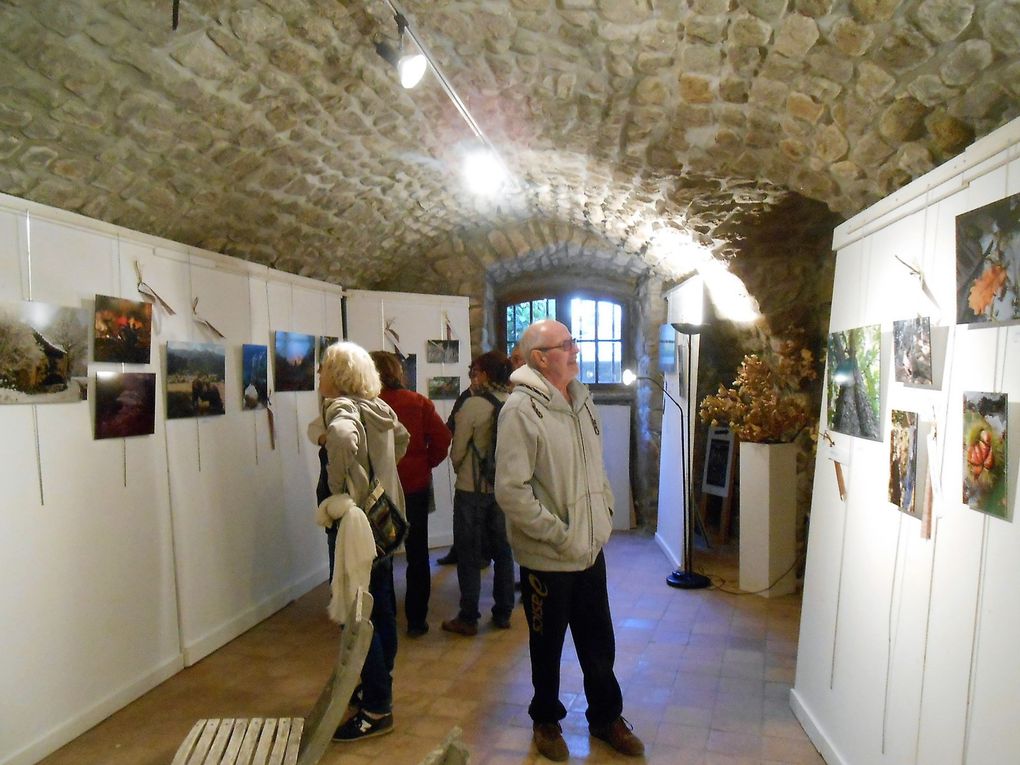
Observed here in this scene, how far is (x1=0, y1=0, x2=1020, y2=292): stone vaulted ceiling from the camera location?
2.40 meters

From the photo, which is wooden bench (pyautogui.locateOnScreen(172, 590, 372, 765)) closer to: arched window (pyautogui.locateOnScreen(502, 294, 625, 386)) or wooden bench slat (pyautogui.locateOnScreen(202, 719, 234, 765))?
wooden bench slat (pyautogui.locateOnScreen(202, 719, 234, 765))

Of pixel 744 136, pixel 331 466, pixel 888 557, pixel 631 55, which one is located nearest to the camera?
pixel 888 557

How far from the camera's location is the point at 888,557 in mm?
2234

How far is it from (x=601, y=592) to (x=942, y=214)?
173 cm

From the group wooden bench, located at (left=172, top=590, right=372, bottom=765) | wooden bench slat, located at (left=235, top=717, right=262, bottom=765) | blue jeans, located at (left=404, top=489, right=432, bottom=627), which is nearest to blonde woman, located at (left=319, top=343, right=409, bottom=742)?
wooden bench, located at (left=172, top=590, right=372, bottom=765)

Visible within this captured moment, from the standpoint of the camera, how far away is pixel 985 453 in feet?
5.63

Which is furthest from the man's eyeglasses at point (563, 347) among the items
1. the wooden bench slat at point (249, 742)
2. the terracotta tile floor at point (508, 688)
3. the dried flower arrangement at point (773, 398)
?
the dried flower arrangement at point (773, 398)

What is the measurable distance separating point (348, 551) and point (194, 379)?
164 centimetres

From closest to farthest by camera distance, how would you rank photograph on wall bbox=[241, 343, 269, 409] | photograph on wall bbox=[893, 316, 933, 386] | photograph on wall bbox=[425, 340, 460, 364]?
photograph on wall bbox=[893, 316, 933, 386] < photograph on wall bbox=[241, 343, 269, 409] < photograph on wall bbox=[425, 340, 460, 364]

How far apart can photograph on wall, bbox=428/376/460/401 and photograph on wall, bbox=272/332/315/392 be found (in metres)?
1.12

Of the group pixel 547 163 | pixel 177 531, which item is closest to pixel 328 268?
pixel 547 163

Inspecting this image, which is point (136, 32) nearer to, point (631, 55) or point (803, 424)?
point (631, 55)

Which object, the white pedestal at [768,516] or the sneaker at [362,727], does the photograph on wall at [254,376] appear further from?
the white pedestal at [768,516]

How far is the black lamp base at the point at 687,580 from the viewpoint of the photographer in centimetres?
482
